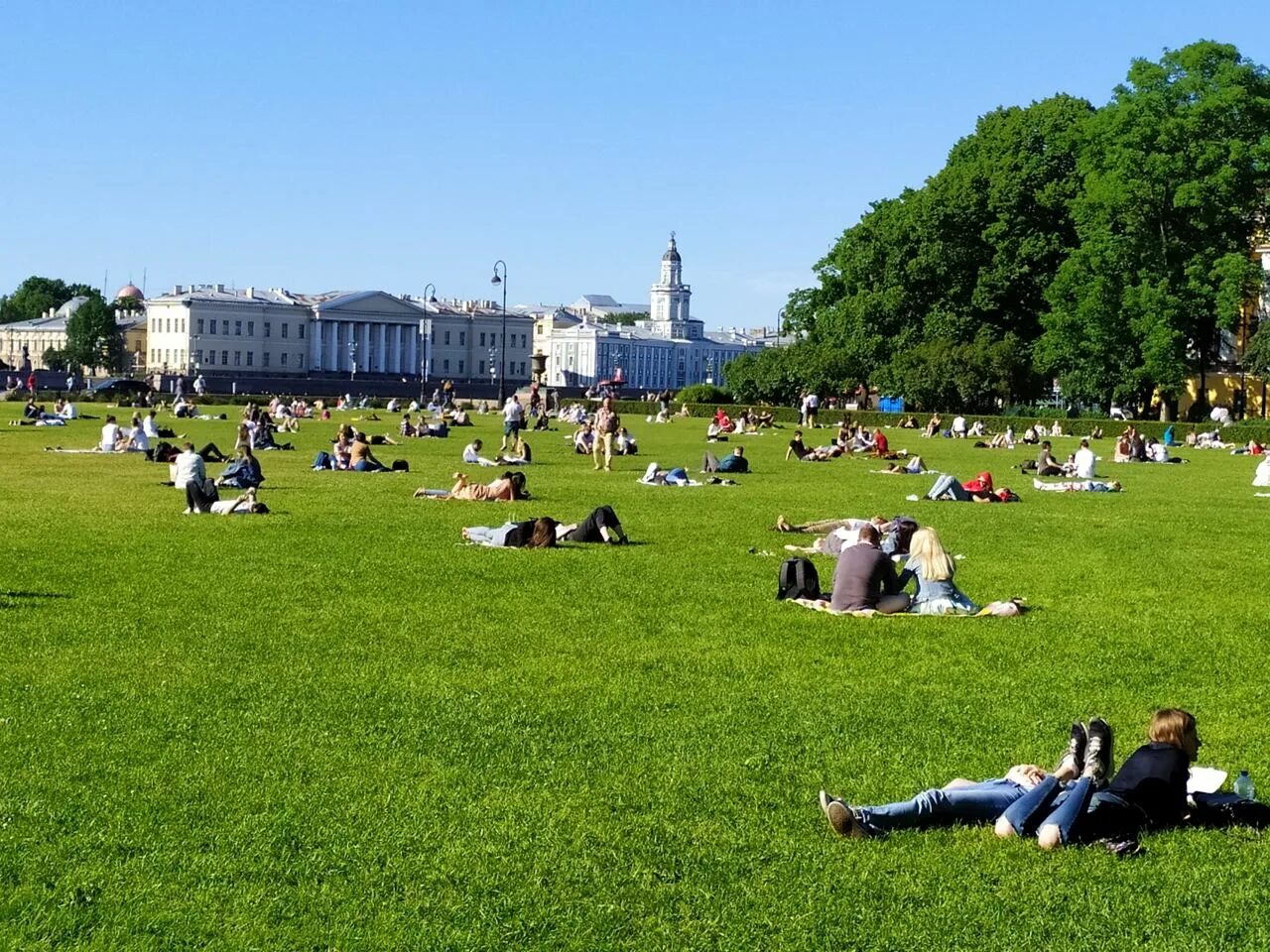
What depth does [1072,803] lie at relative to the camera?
7324 mm

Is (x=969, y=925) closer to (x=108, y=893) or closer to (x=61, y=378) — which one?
(x=108, y=893)

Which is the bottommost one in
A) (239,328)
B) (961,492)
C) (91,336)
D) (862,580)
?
(961,492)

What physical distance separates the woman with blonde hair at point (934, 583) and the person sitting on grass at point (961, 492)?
12.0 metres

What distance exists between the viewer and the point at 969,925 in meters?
6.30

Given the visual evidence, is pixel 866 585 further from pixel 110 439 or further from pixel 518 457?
pixel 110 439

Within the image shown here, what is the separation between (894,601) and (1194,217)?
47.8m

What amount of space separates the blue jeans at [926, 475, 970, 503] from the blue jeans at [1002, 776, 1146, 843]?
18.7 meters

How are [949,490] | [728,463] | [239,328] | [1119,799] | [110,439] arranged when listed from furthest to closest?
[239,328] → [110,439] → [728,463] → [949,490] → [1119,799]

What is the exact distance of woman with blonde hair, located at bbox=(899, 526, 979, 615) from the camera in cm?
1364

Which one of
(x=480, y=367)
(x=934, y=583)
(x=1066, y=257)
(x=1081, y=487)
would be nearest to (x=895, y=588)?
(x=934, y=583)

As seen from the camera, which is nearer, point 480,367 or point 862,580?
point 862,580

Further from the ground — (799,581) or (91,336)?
(91,336)

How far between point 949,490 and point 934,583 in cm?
1247

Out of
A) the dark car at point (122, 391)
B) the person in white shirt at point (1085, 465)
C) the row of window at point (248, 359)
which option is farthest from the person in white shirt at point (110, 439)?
the row of window at point (248, 359)
